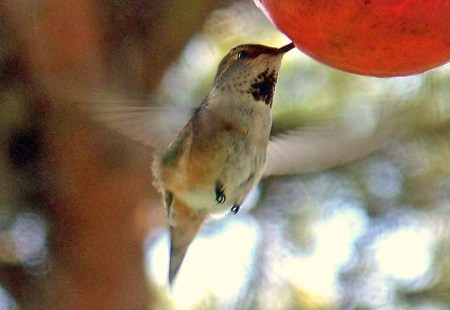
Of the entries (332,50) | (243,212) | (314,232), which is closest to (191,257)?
(243,212)

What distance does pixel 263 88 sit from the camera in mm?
1078

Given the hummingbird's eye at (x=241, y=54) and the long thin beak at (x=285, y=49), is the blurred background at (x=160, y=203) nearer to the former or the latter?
the hummingbird's eye at (x=241, y=54)

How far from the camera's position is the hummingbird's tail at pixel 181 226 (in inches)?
50.0

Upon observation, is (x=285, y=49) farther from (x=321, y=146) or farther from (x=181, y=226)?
(x=181, y=226)

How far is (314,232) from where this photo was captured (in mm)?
2209

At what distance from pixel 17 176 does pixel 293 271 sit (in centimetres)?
83

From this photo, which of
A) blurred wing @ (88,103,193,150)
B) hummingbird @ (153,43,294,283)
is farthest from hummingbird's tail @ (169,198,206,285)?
blurred wing @ (88,103,193,150)

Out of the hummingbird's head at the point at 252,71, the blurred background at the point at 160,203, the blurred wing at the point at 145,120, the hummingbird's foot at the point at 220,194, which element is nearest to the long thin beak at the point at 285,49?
the hummingbird's head at the point at 252,71

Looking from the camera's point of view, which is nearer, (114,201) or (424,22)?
(424,22)

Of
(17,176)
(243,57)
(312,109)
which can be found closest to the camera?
(243,57)

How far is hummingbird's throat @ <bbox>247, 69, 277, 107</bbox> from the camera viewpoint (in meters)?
1.05

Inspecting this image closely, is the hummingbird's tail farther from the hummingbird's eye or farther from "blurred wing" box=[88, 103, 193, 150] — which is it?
the hummingbird's eye

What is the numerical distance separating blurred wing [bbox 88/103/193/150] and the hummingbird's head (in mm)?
76

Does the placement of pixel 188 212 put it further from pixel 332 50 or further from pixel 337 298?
pixel 337 298
